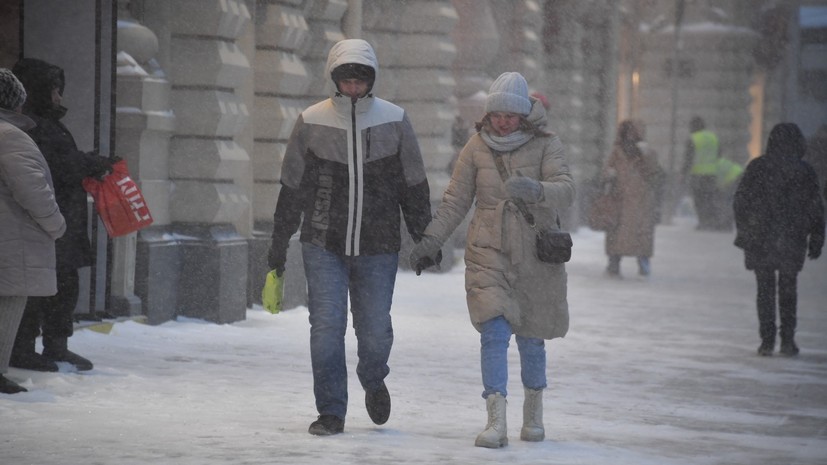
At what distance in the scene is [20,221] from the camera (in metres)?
8.62

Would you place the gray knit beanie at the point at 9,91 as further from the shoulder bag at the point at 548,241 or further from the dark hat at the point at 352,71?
the shoulder bag at the point at 548,241

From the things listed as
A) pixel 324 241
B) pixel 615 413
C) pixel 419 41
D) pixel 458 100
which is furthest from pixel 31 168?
pixel 458 100

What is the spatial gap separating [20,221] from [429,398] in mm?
2413

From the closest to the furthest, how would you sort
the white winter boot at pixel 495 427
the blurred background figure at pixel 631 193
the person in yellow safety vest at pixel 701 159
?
the white winter boot at pixel 495 427, the blurred background figure at pixel 631 193, the person in yellow safety vest at pixel 701 159

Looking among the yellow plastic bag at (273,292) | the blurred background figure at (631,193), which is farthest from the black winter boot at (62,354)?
the blurred background figure at (631,193)

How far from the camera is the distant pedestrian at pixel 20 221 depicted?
8.52 meters

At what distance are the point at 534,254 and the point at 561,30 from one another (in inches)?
854

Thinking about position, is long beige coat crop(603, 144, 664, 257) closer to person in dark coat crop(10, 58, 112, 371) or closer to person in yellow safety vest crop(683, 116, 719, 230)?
person in dark coat crop(10, 58, 112, 371)

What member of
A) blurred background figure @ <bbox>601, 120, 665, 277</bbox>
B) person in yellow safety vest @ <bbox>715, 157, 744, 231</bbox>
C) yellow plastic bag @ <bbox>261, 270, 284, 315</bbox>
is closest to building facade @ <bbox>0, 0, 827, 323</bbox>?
yellow plastic bag @ <bbox>261, 270, 284, 315</bbox>

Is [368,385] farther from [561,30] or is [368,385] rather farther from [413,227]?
[561,30]

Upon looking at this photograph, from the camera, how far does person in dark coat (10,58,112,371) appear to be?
956 cm

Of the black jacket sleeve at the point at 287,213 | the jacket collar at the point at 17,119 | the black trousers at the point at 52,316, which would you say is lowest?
the black trousers at the point at 52,316

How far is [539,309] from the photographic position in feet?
26.3

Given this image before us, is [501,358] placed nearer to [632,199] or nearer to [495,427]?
[495,427]
